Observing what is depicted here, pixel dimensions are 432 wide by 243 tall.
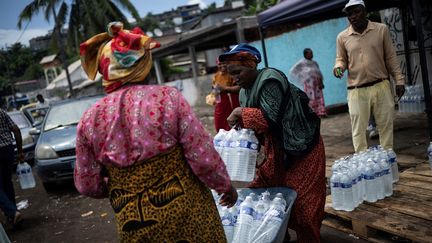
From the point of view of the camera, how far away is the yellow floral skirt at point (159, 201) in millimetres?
1722

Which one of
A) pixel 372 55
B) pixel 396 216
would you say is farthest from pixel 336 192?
pixel 372 55

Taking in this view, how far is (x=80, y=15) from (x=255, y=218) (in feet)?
72.6

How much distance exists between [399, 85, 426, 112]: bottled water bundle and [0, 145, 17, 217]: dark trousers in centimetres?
708

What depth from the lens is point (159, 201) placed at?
173 centimetres

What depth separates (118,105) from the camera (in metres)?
1.74

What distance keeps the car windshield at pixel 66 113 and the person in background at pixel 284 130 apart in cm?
539

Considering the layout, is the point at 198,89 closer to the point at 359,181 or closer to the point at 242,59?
the point at 359,181

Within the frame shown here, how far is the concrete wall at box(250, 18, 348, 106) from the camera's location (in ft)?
31.0

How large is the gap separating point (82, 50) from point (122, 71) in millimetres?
264

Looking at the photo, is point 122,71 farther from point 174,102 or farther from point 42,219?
point 42,219

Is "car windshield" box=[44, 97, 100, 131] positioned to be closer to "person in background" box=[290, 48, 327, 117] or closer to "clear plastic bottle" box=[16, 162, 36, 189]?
"clear plastic bottle" box=[16, 162, 36, 189]

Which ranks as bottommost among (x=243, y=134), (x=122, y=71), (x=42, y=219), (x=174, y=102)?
(x=42, y=219)

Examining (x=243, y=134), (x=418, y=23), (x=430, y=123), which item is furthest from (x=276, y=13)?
(x=243, y=134)

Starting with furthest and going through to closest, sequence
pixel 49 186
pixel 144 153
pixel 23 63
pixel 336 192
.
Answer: pixel 23 63
pixel 49 186
pixel 336 192
pixel 144 153
